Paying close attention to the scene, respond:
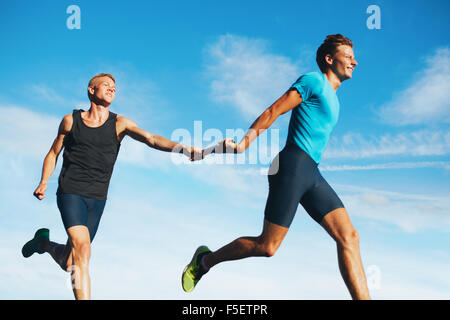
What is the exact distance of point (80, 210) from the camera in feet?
18.4

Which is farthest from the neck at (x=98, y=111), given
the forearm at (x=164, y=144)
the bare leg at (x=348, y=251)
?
the bare leg at (x=348, y=251)

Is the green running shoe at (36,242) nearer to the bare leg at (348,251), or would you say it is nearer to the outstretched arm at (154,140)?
the outstretched arm at (154,140)

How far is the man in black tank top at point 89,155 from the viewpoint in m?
5.54

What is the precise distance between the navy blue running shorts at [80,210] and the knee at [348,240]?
303 centimetres

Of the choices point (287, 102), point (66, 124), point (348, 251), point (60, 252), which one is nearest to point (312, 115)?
point (287, 102)

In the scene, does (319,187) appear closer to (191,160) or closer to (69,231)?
(191,160)

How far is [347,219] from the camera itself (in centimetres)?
511

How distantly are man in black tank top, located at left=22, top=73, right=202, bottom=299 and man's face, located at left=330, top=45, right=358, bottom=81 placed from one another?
187 cm

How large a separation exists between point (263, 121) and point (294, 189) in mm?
820
